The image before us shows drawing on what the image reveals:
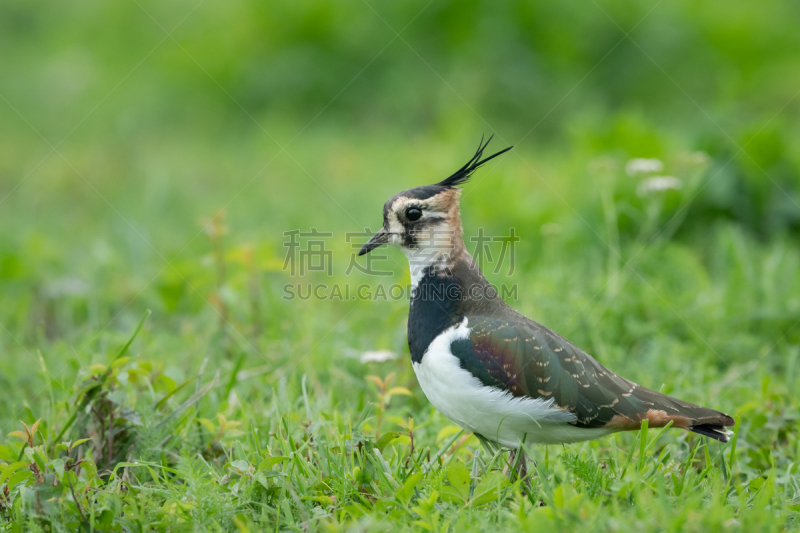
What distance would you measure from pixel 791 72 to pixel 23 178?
936cm

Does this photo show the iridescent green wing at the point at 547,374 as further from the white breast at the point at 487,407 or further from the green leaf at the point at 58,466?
the green leaf at the point at 58,466

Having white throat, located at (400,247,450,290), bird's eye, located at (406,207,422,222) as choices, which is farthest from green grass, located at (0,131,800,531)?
bird's eye, located at (406,207,422,222)

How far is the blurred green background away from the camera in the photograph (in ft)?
16.3

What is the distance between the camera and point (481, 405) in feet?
10.6

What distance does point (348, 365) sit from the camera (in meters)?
4.78

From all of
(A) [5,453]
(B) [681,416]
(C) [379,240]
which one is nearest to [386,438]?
(C) [379,240]

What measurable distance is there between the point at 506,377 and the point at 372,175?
4950 millimetres

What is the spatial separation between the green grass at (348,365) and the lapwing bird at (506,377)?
0.15m

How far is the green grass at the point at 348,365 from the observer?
116 inches

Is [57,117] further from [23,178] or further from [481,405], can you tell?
[481,405]

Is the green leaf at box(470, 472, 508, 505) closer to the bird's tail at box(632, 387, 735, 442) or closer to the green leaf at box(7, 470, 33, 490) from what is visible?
the bird's tail at box(632, 387, 735, 442)

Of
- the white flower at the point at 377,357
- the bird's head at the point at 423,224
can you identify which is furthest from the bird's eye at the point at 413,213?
the white flower at the point at 377,357

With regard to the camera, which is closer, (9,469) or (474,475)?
(9,469)

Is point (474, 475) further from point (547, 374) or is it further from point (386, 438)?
point (547, 374)
